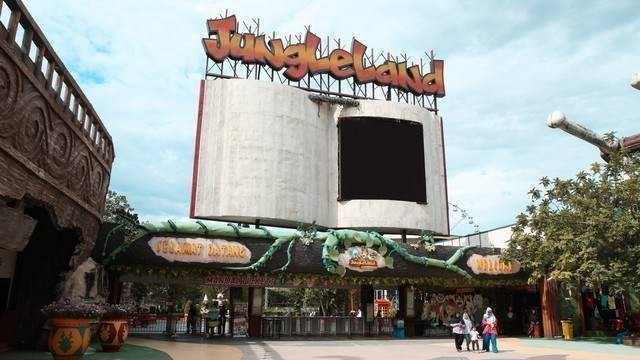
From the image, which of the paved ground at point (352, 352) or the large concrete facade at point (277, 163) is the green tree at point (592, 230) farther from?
the large concrete facade at point (277, 163)

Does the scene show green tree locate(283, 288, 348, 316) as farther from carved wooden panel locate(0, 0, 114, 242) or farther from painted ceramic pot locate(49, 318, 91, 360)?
painted ceramic pot locate(49, 318, 91, 360)

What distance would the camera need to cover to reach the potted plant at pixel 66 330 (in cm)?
1101

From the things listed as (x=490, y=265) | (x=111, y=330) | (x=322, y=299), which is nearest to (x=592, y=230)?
(x=490, y=265)

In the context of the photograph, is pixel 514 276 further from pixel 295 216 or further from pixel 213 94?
pixel 213 94

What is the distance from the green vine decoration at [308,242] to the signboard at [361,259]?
0.21 metres

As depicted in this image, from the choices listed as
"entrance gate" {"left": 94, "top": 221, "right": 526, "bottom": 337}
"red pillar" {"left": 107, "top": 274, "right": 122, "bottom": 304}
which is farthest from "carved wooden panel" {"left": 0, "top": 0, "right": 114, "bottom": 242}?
"red pillar" {"left": 107, "top": 274, "right": 122, "bottom": 304}

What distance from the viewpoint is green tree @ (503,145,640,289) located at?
69.8 feet

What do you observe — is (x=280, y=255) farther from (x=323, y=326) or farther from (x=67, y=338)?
(x=67, y=338)

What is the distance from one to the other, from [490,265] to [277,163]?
47.4 ft

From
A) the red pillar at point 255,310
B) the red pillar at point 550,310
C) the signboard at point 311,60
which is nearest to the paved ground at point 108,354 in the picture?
the red pillar at point 255,310

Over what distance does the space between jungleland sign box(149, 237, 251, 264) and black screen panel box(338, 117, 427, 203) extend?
1324 cm

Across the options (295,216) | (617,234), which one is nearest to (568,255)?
(617,234)

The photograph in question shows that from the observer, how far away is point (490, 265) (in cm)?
2664

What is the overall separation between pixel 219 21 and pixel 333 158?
1264 cm
